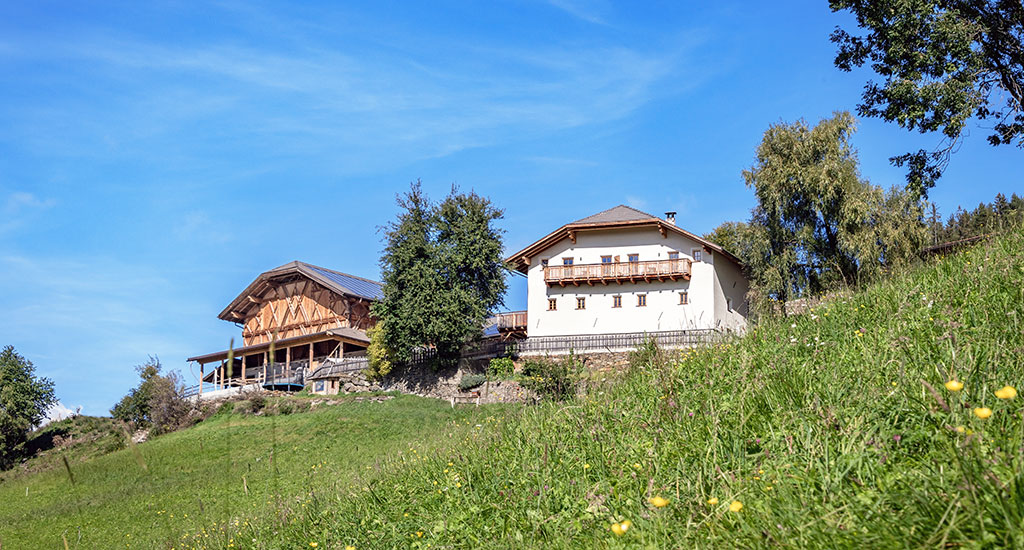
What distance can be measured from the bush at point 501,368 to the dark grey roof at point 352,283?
13400 millimetres

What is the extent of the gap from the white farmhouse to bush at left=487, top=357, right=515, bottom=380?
426 centimetres

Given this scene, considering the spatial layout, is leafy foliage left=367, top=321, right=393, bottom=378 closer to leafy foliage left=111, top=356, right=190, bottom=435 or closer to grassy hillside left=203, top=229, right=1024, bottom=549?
leafy foliage left=111, top=356, right=190, bottom=435

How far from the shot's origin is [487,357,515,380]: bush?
116ft

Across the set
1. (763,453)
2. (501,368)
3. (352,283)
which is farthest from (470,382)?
(763,453)

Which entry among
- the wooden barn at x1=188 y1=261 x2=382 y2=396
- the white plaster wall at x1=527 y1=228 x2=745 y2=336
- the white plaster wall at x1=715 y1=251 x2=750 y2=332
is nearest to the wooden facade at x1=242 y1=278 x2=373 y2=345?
the wooden barn at x1=188 y1=261 x2=382 y2=396

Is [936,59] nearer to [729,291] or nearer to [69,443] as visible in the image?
[729,291]

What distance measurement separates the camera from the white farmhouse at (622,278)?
129 feet

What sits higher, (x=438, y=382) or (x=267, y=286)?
(x=267, y=286)

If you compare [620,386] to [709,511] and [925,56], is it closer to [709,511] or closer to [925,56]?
[709,511]

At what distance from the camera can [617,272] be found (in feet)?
131

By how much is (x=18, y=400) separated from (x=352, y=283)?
20.7 meters

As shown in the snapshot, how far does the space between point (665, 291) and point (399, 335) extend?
14.2m

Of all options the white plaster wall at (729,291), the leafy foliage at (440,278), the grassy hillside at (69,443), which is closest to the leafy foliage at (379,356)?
the leafy foliage at (440,278)

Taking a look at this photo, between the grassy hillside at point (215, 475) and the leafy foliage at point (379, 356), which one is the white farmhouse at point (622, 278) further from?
the grassy hillside at point (215, 475)
